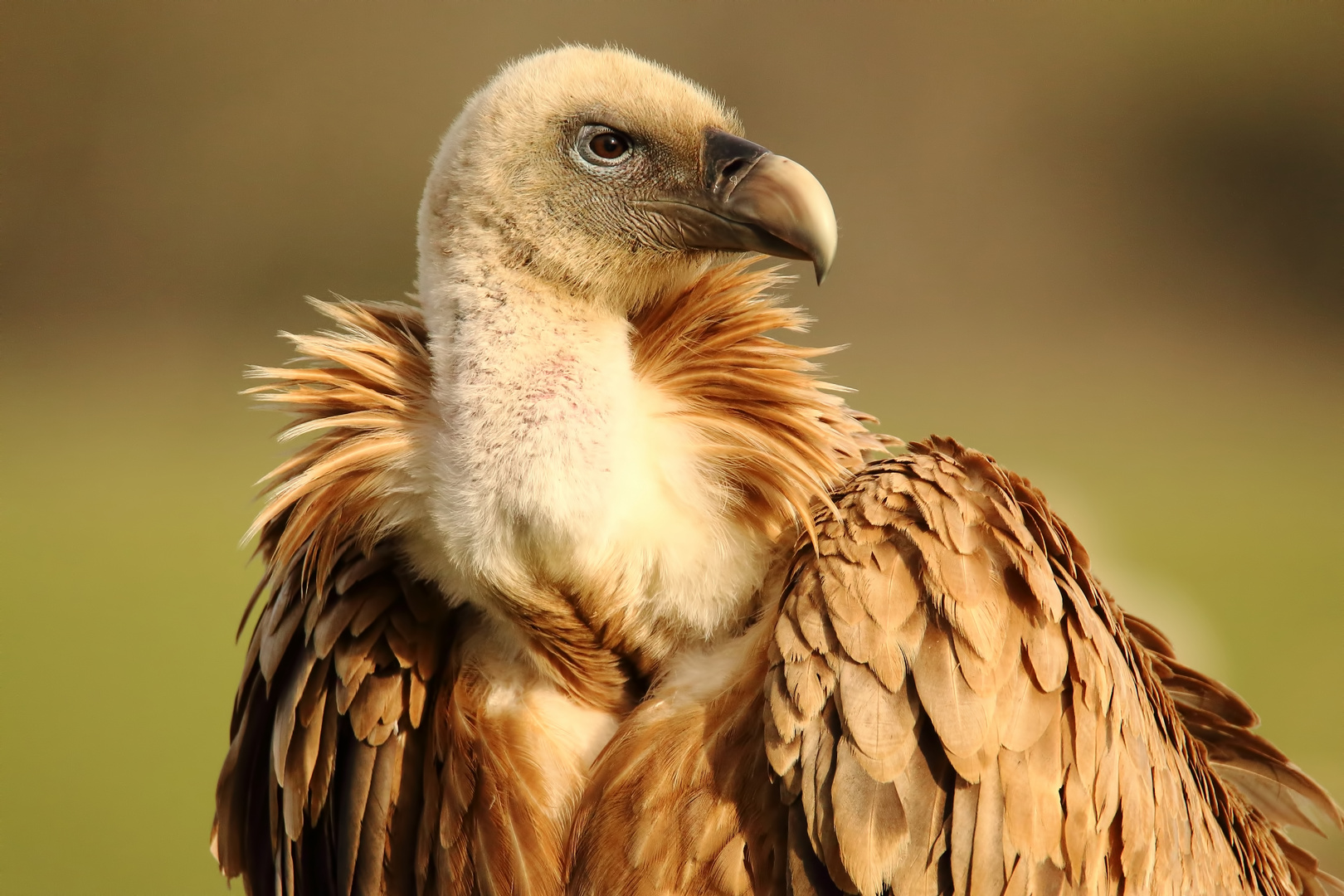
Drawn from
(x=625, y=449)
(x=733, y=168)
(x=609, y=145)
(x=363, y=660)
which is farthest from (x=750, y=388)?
(x=363, y=660)

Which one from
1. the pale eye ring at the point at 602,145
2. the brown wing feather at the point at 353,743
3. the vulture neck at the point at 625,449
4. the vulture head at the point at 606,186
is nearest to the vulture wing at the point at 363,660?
the brown wing feather at the point at 353,743

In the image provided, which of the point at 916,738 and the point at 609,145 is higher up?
the point at 609,145

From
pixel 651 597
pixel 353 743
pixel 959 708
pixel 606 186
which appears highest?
pixel 606 186

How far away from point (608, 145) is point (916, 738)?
48.0 inches

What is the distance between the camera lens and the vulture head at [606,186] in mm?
2166

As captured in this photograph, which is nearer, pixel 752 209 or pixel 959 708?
pixel 959 708

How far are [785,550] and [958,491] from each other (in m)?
0.34

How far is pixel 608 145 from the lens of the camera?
7.59 ft

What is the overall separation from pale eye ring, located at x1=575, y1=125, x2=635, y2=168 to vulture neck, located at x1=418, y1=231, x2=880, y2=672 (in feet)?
0.92

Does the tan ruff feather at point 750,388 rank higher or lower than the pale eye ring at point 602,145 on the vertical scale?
lower

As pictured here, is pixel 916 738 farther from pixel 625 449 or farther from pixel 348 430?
pixel 348 430

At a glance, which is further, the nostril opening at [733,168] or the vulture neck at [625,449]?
the nostril opening at [733,168]

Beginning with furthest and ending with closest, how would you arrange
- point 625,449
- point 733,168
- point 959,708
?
1. point 733,168
2. point 625,449
3. point 959,708

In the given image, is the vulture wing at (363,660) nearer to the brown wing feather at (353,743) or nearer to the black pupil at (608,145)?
the brown wing feather at (353,743)
